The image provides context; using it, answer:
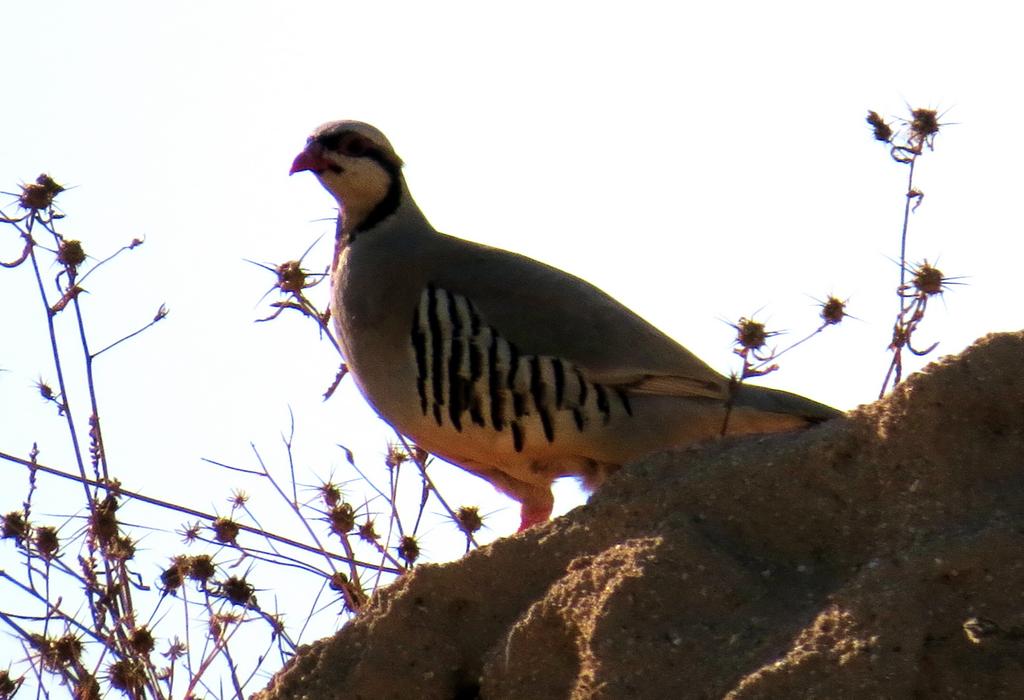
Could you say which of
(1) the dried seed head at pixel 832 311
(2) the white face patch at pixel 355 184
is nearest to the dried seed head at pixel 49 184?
(2) the white face patch at pixel 355 184

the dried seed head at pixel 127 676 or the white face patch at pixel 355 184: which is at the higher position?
the white face patch at pixel 355 184

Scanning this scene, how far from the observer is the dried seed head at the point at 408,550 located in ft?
20.1

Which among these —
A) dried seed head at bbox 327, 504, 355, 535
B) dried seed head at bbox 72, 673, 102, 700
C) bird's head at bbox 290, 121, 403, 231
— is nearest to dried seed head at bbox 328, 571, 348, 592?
dried seed head at bbox 327, 504, 355, 535

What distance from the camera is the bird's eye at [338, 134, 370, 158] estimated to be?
309 inches

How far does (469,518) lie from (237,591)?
0.95 metres

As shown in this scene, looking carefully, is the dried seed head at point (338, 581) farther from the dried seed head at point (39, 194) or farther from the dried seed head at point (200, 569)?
the dried seed head at point (39, 194)

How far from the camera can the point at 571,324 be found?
6.92 meters

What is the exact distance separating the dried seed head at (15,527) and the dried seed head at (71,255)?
99cm

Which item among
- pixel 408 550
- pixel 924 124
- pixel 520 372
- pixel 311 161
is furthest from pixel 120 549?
pixel 924 124

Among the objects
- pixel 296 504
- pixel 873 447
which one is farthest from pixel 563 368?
pixel 873 447

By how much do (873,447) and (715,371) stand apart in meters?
3.18

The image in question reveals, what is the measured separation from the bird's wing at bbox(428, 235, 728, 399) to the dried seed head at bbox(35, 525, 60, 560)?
181 cm

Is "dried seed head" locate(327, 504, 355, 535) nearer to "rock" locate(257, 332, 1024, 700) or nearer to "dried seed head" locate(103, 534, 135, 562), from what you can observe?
"dried seed head" locate(103, 534, 135, 562)

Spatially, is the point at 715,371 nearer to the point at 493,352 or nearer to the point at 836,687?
the point at 493,352
